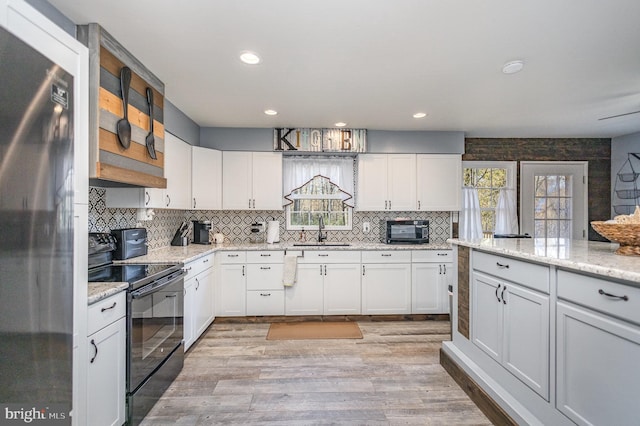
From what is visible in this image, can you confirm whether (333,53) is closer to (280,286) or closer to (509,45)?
(509,45)

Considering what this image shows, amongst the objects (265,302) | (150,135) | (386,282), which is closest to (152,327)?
(150,135)

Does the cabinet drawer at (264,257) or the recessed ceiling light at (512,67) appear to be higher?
the recessed ceiling light at (512,67)

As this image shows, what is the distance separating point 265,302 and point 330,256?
973 mm

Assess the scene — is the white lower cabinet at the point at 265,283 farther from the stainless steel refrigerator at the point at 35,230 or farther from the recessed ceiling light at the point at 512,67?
the recessed ceiling light at the point at 512,67

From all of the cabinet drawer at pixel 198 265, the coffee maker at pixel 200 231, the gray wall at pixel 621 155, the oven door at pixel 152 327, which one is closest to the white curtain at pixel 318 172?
the coffee maker at pixel 200 231

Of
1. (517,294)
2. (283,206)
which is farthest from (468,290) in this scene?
(283,206)

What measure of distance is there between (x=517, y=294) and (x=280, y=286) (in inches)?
103

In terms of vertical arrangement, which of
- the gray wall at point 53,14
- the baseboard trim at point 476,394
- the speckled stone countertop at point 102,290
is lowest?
the baseboard trim at point 476,394

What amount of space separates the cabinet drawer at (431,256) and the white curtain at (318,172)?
1.10 metres

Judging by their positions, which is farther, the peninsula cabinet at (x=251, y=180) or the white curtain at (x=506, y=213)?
the white curtain at (x=506, y=213)

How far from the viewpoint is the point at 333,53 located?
7.28 feet

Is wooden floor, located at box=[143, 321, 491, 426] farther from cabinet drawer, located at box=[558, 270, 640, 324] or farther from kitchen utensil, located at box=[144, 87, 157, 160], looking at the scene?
kitchen utensil, located at box=[144, 87, 157, 160]

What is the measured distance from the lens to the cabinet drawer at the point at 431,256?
154 inches

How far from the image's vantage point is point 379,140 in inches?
166
